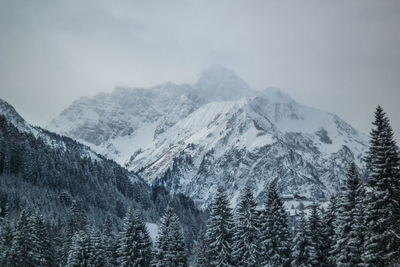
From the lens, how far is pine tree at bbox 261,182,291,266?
5131cm

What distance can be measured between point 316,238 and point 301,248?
96.7 inches

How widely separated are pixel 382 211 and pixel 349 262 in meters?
8.95

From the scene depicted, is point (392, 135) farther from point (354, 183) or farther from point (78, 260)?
point (78, 260)

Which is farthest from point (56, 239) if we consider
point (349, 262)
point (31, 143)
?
point (31, 143)

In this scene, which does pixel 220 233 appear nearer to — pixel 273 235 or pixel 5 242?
pixel 273 235

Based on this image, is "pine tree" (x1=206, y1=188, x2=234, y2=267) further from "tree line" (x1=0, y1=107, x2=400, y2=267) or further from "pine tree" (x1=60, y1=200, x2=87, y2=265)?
"pine tree" (x1=60, y1=200, x2=87, y2=265)

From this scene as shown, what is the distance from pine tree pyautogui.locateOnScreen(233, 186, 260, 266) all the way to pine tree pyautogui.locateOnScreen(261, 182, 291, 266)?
3.89 ft

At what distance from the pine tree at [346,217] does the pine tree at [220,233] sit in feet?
45.1

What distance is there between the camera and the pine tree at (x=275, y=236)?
51.3 metres

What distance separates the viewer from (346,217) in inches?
1778

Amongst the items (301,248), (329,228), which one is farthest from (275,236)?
(329,228)

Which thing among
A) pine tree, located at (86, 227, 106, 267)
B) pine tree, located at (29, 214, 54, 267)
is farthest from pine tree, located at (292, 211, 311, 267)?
pine tree, located at (29, 214, 54, 267)

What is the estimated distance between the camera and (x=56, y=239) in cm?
8262

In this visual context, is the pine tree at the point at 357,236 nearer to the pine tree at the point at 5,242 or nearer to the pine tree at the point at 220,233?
the pine tree at the point at 220,233
